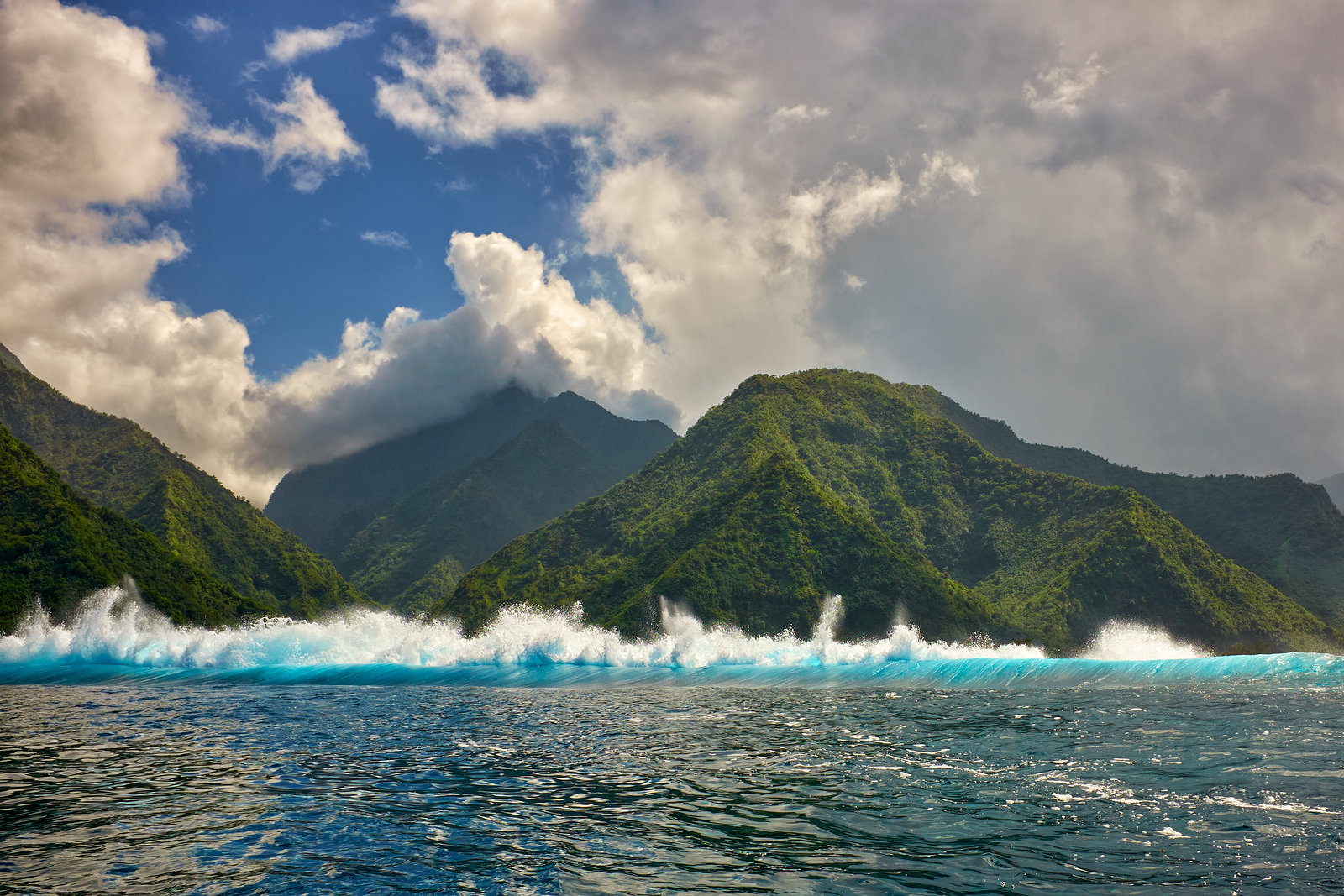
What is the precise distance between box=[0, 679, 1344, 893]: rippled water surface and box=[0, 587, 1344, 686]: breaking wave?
2662cm

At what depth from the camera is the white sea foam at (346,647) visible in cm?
6900

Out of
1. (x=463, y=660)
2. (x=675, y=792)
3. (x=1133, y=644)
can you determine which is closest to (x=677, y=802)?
(x=675, y=792)

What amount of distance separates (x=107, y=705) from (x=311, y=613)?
154934 mm

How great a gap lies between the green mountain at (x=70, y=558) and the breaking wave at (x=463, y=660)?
3.08 meters

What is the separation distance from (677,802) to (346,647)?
65.8 meters

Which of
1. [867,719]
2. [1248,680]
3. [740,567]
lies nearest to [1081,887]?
[867,719]

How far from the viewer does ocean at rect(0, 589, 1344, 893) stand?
35.4 feet

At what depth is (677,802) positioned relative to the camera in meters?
15.5

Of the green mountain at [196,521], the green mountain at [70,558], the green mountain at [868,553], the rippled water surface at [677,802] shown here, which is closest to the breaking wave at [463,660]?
the green mountain at [70,558]

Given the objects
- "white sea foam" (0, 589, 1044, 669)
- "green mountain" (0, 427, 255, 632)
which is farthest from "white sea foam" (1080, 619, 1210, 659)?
"green mountain" (0, 427, 255, 632)

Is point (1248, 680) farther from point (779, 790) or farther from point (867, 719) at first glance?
point (779, 790)

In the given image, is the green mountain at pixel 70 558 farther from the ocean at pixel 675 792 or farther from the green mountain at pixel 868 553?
the ocean at pixel 675 792

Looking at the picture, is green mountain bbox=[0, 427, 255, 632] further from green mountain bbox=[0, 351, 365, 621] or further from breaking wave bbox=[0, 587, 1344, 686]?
green mountain bbox=[0, 351, 365, 621]

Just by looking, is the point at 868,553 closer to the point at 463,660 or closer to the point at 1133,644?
the point at 1133,644
